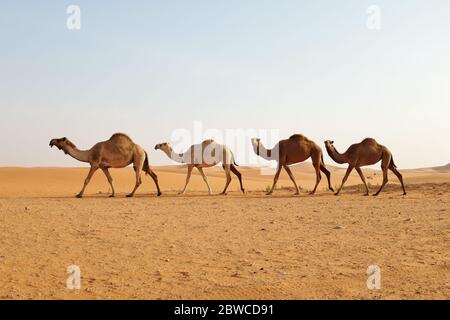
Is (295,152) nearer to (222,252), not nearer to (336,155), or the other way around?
(336,155)

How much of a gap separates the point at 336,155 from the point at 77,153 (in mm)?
9132

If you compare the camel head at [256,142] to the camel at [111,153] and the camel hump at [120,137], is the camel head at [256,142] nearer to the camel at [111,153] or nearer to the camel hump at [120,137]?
the camel at [111,153]

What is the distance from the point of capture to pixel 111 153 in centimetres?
1603

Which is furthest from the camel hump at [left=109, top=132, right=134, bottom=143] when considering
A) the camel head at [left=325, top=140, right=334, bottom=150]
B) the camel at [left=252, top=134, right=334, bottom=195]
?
the camel head at [left=325, top=140, right=334, bottom=150]

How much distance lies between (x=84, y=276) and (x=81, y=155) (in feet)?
38.0

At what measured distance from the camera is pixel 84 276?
5.41 meters

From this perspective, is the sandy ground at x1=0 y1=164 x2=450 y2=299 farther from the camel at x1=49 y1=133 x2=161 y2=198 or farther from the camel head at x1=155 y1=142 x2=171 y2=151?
the camel head at x1=155 y1=142 x2=171 y2=151

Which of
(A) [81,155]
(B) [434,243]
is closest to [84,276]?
(B) [434,243]

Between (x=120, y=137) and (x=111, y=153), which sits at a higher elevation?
(x=120, y=137)

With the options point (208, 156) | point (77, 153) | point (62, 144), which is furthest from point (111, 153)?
point (208, 156)

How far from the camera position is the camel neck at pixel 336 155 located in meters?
17.7

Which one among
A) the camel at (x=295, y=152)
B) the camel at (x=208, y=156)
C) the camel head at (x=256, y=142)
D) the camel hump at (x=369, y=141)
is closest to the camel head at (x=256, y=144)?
the camel head at (x=256, y=142)
